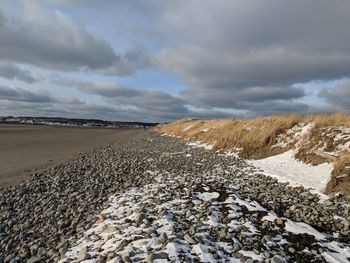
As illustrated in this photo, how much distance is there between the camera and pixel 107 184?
1276 centimetres

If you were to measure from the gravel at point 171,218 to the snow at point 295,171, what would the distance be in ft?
1.77

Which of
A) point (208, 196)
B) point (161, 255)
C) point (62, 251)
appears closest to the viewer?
point (161, 255)

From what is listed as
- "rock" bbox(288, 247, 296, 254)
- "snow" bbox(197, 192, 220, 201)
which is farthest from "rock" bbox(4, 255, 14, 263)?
"rock" bbox(288, 247, 296, 254)

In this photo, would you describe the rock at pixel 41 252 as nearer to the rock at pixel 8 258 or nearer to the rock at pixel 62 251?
the rock at pixel 62 251

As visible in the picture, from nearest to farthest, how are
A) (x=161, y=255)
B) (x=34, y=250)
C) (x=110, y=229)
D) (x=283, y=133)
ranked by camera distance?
(x=161, y=255) → (x=34, y=250) → (x=110, y=229) → (x=283, y=133)

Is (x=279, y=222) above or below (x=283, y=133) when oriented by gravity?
below

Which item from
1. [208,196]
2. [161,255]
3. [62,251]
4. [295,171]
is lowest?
[62,251]

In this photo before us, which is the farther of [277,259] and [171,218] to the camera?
[171,218]

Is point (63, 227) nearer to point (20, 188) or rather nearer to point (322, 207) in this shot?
point (20, 188)

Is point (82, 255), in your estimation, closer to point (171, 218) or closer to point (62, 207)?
point (171, 218)

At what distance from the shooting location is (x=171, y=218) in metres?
7.77

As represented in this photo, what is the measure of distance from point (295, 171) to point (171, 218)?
24.5ft

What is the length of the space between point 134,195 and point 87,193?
6.26 feet

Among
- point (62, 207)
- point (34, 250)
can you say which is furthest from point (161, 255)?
point (62, 207)
